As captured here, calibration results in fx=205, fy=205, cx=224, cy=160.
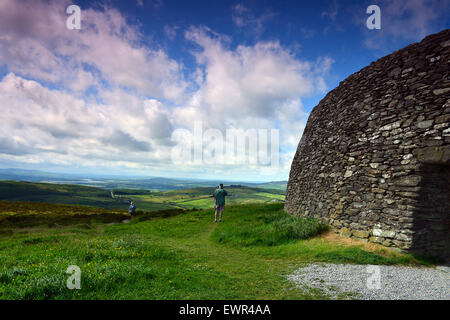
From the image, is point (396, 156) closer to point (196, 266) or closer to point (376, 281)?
point (376, 281)

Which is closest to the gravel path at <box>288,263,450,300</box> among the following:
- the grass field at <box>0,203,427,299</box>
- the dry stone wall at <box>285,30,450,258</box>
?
the grass field at <box>0,203,427,299</box>

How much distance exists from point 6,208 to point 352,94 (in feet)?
176

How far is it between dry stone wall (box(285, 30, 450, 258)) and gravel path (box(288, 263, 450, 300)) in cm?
203

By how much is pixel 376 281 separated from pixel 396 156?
19.9ft

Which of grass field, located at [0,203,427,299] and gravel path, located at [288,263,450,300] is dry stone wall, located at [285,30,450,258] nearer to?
grass field, located at [0,203,427,299]

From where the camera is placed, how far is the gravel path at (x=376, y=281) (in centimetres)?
557

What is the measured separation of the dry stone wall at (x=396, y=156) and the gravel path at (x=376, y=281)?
2.03 metres

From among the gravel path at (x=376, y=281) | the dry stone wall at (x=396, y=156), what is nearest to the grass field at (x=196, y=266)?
the gravel path at (x=376, y=281)

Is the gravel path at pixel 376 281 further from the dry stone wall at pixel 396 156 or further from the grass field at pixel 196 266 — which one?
the dry stone wall at pixel 396 156

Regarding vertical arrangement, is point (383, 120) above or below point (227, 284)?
above

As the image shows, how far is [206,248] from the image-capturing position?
11.8m

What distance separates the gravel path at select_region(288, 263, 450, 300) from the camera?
18.3ft
